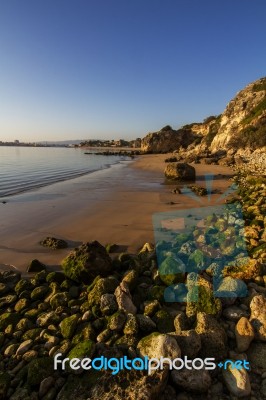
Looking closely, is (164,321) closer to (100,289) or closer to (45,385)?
(100,289)

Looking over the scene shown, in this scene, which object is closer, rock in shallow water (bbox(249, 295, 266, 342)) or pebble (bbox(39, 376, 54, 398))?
pebble (bbox(39, 376, 54, 398))

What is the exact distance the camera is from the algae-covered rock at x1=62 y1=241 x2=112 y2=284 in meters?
5.37

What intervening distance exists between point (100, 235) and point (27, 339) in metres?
4.83

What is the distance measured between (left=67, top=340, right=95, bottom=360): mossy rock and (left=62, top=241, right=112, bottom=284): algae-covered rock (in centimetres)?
191

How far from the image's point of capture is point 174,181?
20.3 metres

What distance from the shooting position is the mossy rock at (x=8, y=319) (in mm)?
4297

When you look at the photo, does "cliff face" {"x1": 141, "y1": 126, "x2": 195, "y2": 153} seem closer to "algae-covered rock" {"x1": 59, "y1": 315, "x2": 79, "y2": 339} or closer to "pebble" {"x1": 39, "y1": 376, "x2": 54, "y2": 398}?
"algae-covered rock" {"x1": 59, "y1": 315, "x2": 79, "y2": 339}

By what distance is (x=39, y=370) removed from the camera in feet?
10.5

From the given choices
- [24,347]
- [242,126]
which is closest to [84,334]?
[24,347]

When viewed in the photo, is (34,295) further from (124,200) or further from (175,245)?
(124,200)

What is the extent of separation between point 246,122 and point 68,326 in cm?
4687

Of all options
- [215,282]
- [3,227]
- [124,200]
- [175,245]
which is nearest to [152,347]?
[215,282]

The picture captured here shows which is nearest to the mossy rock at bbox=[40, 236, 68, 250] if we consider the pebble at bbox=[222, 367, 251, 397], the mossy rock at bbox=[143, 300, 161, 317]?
the mossy rock at bbox=[143, 300, 161, 317]

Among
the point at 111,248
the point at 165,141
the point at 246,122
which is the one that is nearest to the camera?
the point at 111,248
